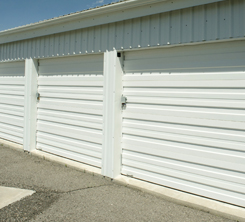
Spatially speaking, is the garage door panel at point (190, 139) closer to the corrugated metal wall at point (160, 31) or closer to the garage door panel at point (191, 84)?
the garage door panel at point (191, 84)

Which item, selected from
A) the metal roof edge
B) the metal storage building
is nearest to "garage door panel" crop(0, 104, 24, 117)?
the metal storage building

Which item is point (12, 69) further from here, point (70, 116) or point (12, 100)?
point (70, 116)

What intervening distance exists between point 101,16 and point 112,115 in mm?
1969

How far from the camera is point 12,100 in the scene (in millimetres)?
7617

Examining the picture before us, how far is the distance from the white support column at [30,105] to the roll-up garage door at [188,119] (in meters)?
2.98

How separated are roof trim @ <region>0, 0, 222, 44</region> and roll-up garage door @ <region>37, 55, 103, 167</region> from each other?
2.34 feet

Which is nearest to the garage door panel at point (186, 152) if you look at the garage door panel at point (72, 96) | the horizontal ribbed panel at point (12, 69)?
the garage door panel at point (72, 96)

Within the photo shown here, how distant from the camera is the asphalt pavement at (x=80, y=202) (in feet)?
11.7

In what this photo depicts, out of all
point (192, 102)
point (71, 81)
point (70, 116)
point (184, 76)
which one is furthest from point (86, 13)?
point (192, 102)

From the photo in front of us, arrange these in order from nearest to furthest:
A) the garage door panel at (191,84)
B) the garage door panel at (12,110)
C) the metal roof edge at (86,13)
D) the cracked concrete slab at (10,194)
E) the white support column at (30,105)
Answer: the garage door panel at (191,84), the cracked concrete slab at (10,194), the metal roof edge at (86,13), the white support column at (30,105), the garage door panel at (12,110)

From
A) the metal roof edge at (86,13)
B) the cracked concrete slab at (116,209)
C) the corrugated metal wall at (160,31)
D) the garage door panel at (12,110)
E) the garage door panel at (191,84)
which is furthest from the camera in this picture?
the garage door panel at (12,110)

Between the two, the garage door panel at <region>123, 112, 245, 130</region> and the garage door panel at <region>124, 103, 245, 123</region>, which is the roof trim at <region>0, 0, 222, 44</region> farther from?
the garage door panel at <region>123, 112, 245, 130</region>

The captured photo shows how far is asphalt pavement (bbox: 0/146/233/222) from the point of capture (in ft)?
11.7

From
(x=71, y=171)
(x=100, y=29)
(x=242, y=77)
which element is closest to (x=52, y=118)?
(x=71, y=171)
